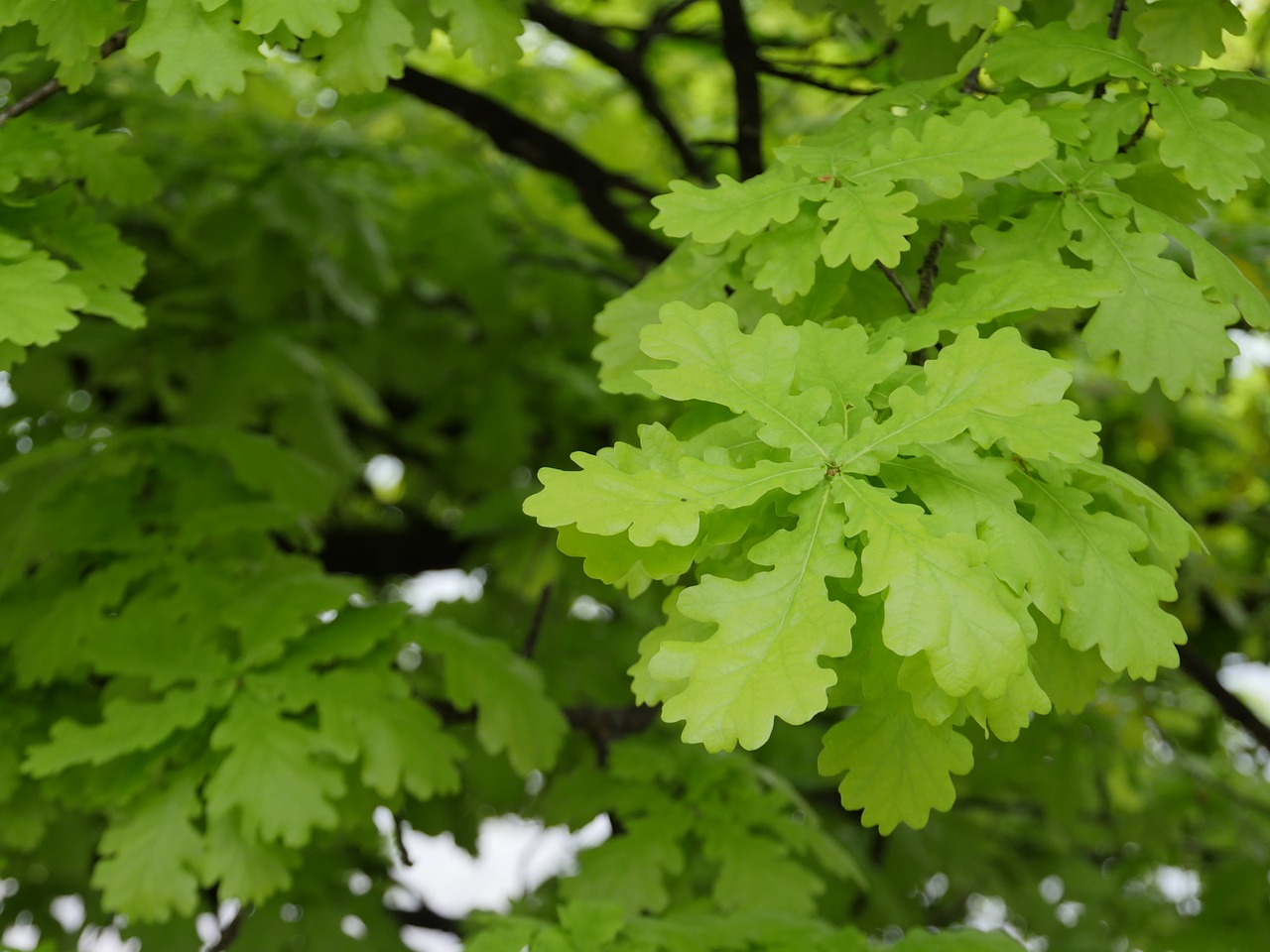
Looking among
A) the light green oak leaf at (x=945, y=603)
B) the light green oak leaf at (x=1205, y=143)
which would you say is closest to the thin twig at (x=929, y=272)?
the light green oak leaf at (x=1205, y=143)

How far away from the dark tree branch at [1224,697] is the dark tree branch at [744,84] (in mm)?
1167

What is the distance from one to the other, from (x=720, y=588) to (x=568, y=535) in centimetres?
17

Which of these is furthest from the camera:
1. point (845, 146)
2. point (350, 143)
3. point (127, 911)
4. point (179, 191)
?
point (179, 191)

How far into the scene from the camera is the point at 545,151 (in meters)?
2.42

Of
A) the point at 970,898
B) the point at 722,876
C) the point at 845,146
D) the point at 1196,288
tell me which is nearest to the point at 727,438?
the point at 845,146

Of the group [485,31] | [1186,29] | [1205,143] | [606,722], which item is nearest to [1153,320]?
[1205,143]

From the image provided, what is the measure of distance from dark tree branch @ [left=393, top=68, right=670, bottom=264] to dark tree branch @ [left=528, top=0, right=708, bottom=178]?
0.19 meters

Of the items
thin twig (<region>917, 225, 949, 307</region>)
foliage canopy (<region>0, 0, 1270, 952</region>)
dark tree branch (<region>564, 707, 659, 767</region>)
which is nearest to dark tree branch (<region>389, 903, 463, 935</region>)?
foliage canopy (<region>0, 0, 1270, 952</region>)

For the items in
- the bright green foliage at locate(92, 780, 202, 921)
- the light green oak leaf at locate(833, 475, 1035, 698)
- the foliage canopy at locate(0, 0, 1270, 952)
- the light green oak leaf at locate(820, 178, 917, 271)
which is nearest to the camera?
the light green oak leaf at locate(833, 475, 1035, 698)

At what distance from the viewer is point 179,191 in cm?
315

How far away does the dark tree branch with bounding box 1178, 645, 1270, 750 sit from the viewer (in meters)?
2.15

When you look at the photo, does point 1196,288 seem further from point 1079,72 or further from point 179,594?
point 179,594

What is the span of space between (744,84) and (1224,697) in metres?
1.41

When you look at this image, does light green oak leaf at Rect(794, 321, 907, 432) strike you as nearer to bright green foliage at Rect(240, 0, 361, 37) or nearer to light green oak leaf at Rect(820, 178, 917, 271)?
light green oak leaf at Rect(820, 178, 917, 271)
